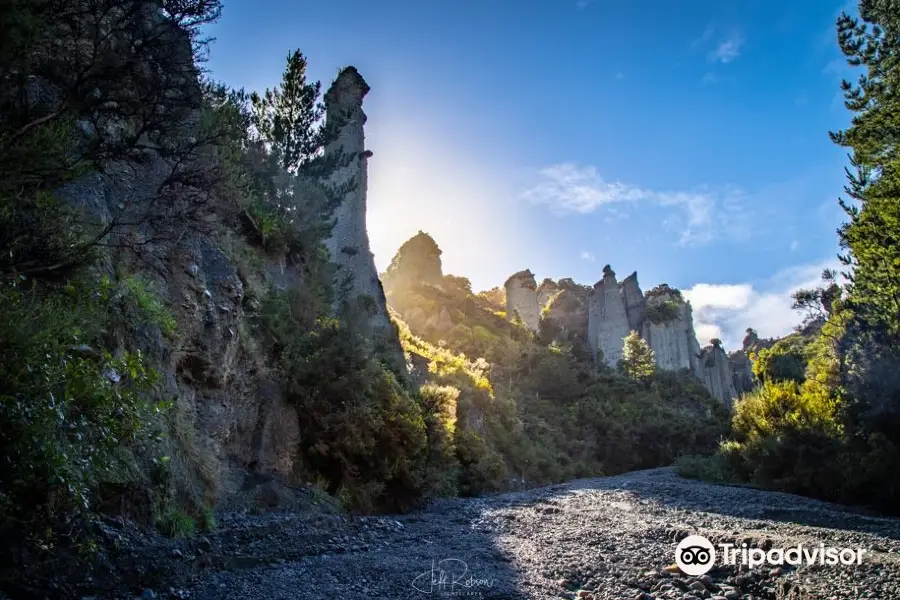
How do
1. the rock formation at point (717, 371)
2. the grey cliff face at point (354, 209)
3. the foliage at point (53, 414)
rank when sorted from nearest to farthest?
the foliage at point (53, 414), the grey cliff face at point (354, 209), the rock formation at point (717, 371)

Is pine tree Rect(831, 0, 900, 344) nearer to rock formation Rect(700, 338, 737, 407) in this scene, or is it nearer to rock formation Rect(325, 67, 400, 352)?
rock formation Rect(325, 67, 400, 352)

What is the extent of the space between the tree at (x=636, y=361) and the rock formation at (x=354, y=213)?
27570mm

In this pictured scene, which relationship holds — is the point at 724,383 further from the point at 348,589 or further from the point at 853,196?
the point at 348,589

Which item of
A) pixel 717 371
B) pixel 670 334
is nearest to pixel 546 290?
pixel 670 334

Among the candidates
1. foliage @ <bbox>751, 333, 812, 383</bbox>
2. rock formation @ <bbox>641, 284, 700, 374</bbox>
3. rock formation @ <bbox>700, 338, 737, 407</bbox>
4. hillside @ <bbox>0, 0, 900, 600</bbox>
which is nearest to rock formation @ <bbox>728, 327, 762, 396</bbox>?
rock formation @ <bbox>700, 338, 737, 407</bbox>

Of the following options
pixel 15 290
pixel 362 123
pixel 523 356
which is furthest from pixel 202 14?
pixel 523 356

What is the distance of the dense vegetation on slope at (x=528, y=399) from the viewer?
71.7 feet

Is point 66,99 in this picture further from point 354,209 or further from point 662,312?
point 662,312

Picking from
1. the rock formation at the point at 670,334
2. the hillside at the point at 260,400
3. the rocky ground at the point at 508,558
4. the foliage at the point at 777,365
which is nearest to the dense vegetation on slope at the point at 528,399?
the hillside at the point at 260,400

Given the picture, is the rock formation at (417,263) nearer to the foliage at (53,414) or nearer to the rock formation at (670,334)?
the rock formation at (670,334)

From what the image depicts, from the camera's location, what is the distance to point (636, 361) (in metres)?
48.5

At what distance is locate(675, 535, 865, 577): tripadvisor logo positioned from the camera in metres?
5.66

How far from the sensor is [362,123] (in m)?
29.8

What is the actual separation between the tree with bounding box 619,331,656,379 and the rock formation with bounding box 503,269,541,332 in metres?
14.0
